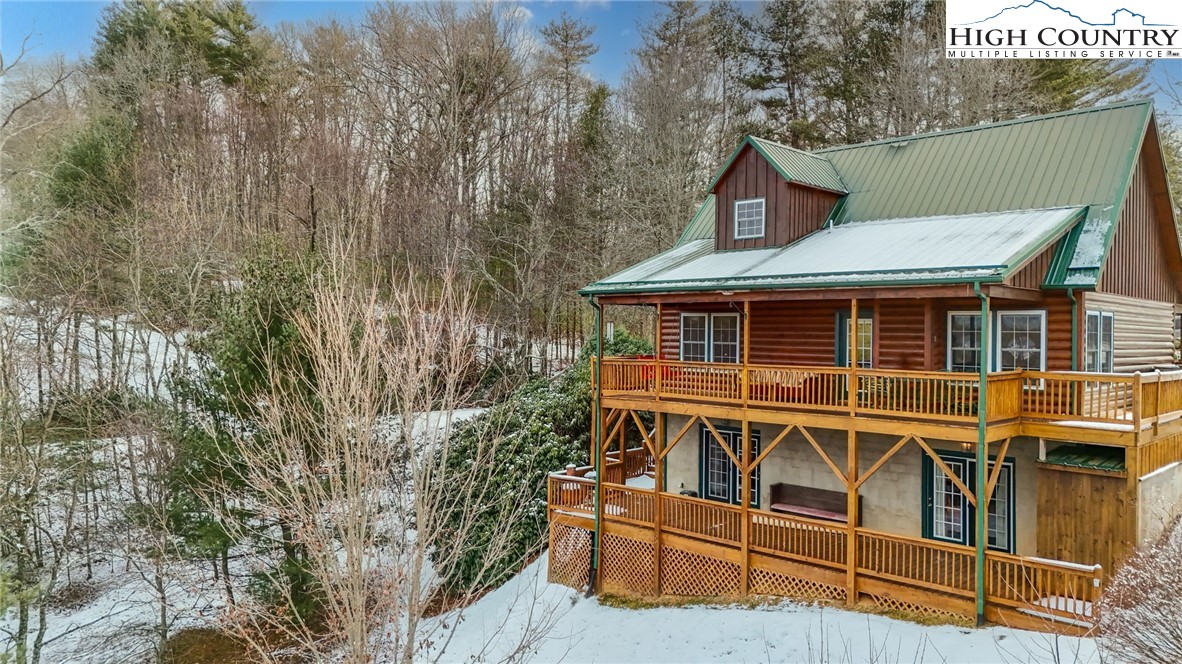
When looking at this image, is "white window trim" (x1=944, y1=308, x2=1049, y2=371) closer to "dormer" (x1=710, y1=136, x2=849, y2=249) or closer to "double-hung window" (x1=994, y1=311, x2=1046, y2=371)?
"double-hung window" (x1=994, y1=311, x2=1046, y2=371)

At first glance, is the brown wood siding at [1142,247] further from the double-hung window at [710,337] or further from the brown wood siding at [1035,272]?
the double-hung window at [710,337]

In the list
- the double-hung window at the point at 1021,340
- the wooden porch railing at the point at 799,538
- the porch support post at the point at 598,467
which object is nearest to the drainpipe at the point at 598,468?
the porch support post at the point at 598,467

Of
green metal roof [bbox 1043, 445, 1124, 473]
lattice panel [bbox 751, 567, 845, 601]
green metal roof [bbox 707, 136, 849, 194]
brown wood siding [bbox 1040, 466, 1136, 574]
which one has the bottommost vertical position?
lattice panel [bbox 751, 567, 845, 601]

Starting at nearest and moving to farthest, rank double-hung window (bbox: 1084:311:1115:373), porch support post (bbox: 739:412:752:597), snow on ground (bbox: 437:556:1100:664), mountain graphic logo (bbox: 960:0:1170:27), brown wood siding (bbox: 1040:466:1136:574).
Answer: snow on ground (bbox: 437:556:1100:664) < brown wood siding (bbox: 1040:466:1136:574) < double-hung window (bbox: 1084:311:1115:373) < porch support post (bbox: 739:412:752:597) < mountain graphic logo (bbox: 960:0:1170:27)

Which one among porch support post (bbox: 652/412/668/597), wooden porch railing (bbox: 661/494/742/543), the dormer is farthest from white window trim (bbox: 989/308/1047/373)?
porch support post (bbox: 652/412/668/597)

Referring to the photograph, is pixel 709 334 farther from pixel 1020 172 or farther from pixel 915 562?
pixel 1020 172

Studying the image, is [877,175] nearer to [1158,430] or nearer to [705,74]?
[1158,430]

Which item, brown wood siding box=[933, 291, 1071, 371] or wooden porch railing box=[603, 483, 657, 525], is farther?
wooden porch railing box=[603, 483, 657, 525]

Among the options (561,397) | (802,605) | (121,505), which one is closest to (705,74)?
(561,397)

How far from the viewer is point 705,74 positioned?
2864 centimetres

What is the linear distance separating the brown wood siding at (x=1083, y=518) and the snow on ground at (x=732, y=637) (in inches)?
91.7

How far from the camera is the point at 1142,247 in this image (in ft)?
46.3

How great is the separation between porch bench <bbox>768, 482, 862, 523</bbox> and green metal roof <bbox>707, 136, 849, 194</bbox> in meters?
7.01

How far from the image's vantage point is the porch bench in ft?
45.8
